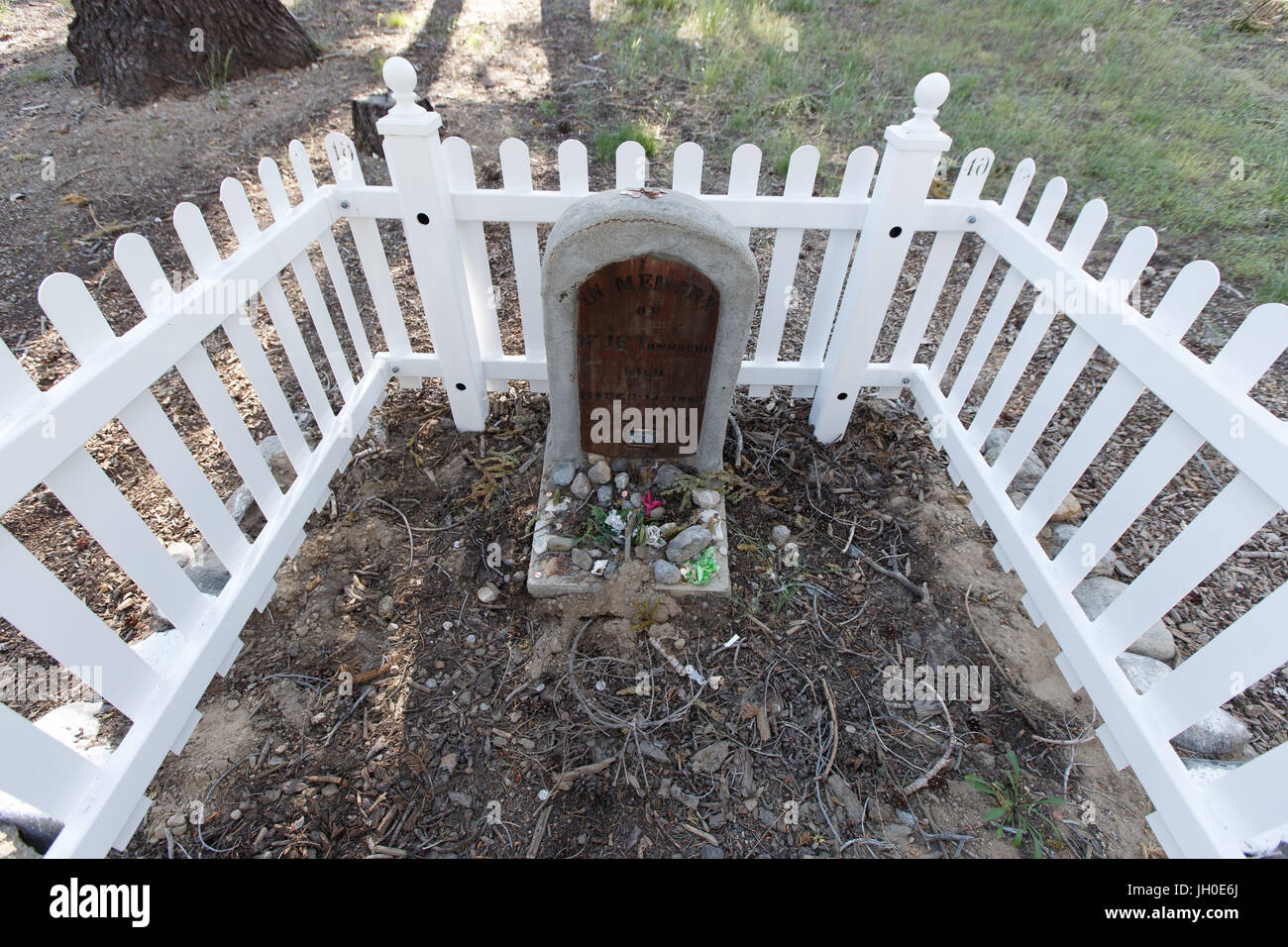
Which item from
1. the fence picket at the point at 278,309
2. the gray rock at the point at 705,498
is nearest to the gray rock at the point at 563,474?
the gray rock at the point at 705,498

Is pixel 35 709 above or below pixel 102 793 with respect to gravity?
below

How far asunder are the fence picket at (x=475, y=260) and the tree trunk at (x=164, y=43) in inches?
169

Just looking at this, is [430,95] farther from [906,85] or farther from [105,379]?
[105,379]

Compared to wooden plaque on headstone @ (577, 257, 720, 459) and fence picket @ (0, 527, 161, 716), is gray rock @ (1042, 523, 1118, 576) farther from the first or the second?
fence picket @ (0, 527, 161, 716)

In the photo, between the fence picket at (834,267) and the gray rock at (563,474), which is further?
the gray rock at (563,474)

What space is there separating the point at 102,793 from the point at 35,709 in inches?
31.2

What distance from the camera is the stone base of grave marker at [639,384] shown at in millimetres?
2268

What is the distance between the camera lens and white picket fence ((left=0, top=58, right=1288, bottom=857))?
1.56m

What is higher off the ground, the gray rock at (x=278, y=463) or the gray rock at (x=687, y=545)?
the gray rock at (x=687, y=545)

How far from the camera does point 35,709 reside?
82.7 inches

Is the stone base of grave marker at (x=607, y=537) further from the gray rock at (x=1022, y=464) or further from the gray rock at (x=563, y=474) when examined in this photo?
the gray rock at (x=1022, y=464)

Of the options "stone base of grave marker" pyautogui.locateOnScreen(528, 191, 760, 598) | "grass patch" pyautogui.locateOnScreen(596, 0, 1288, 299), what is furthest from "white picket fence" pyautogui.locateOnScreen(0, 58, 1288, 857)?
"grass patch" pyautogui.locateOnScreen(596, 0, 1288, 299)

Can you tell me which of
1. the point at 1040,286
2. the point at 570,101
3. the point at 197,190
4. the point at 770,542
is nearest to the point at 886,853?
the point at 770,542

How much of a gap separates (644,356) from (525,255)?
2.69 feet
